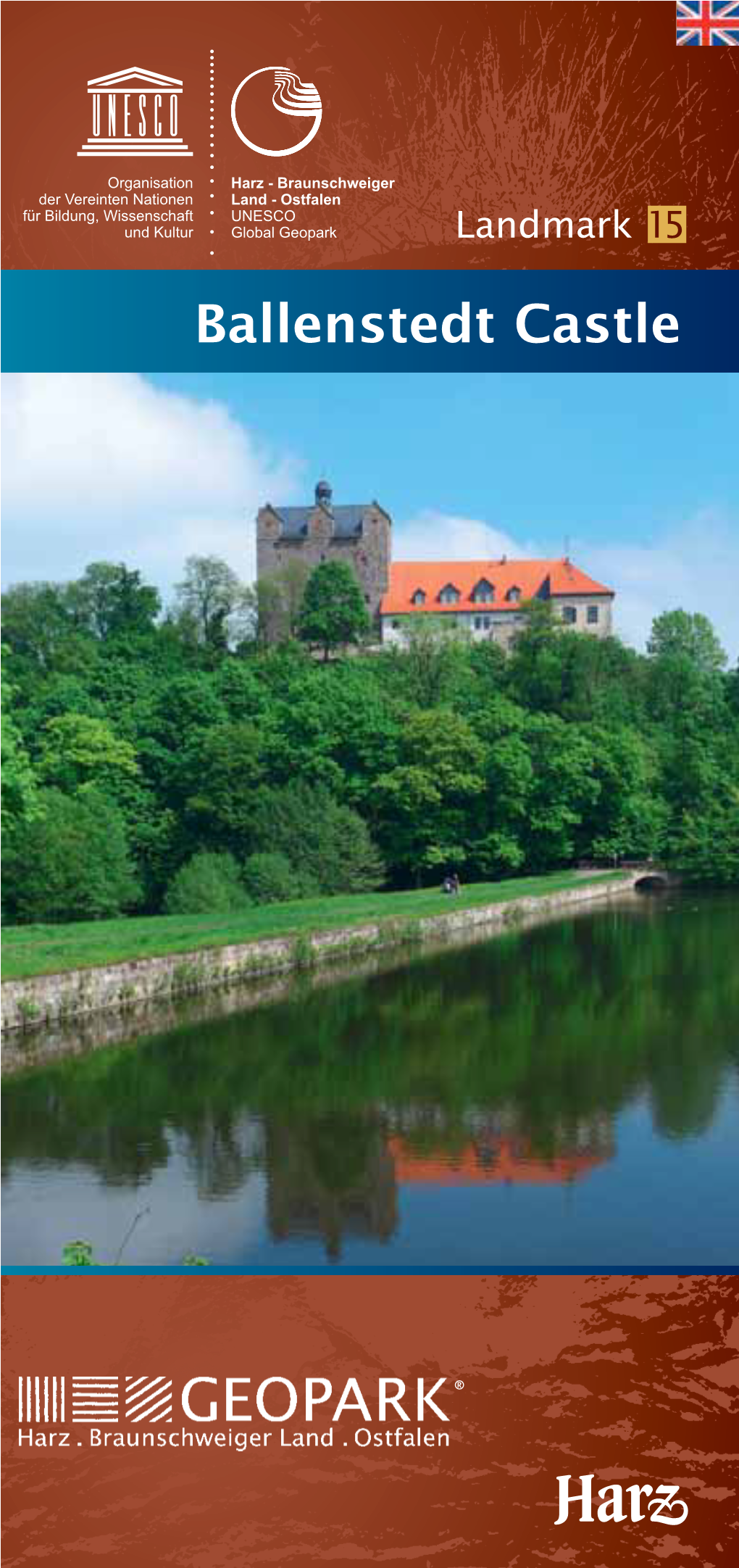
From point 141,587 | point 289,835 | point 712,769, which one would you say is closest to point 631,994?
point 289,835

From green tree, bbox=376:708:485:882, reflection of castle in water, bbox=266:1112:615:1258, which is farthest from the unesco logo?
green tree, bbox=376:708:485:882

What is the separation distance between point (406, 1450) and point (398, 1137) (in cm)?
553

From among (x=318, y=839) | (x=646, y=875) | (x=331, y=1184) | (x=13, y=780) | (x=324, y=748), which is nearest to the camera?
(x=331, y=1184)

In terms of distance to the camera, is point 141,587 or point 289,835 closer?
point 289,835

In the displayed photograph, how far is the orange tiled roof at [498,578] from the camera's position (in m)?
40.1

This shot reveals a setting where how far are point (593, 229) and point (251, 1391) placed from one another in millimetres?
4073

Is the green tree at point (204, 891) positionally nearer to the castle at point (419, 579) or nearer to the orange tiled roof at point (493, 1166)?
the castle at point (419, 579)

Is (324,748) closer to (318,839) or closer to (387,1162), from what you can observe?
(318,839)

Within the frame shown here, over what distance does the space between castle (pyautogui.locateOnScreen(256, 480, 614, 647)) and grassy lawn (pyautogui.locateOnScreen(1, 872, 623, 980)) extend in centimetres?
672

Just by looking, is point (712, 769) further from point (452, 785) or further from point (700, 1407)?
point (700, 1407)

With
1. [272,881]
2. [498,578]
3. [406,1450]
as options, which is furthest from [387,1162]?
[498,578]

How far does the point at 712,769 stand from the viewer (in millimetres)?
35781

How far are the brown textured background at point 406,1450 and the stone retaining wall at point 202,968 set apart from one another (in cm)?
909

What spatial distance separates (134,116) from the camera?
16.5ft
